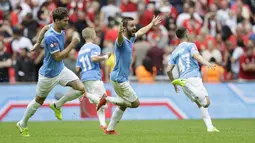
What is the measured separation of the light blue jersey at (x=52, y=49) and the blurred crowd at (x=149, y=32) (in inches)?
375

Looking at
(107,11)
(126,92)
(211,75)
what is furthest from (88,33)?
(107,11)

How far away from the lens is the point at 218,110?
25594 mm

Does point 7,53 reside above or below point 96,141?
below

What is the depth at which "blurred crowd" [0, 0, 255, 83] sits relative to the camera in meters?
26.9

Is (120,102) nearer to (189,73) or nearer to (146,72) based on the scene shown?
(189,73)

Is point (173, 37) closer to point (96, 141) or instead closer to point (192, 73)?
point (192, 73)

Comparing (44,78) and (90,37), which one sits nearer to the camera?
(44,78)

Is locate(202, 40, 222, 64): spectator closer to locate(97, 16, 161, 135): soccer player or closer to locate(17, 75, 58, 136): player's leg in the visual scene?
locate(97, 16, 161, 135): soccer player

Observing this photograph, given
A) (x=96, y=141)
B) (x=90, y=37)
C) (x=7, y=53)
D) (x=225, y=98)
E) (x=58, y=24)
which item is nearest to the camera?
(x=96, y=141)

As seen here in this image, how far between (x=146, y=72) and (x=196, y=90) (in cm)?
868

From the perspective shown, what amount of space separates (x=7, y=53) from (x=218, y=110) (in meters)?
7.34

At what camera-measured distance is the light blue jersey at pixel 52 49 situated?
16.4 metres

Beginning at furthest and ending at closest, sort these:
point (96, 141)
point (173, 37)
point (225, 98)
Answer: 1. point (173, 37)
2. point (225, 98)
3. point (96, 141)

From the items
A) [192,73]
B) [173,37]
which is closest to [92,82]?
[192,73]
